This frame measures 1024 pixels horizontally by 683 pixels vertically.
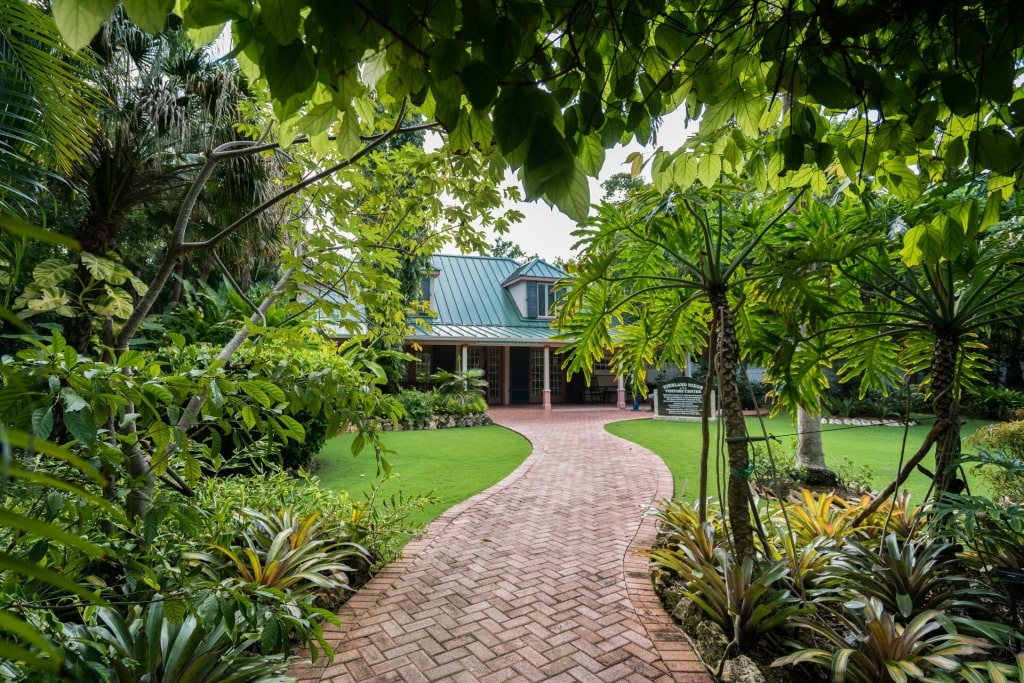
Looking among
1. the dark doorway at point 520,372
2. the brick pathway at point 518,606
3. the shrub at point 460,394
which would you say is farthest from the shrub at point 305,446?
the dark doorway at point 520,372

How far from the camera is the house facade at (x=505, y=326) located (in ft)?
65.9

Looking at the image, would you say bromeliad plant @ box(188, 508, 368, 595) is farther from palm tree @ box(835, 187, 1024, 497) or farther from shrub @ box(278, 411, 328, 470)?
palm tree @ box(835, 187, 1024, 497)

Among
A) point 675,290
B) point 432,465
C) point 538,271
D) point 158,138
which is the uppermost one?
point 538,271

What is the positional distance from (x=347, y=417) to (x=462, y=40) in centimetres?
164

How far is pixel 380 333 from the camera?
492 cm

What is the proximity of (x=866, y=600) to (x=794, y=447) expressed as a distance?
4.76 metres

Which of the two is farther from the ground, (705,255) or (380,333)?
(705,255)

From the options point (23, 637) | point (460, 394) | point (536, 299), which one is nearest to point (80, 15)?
point (23, 637)

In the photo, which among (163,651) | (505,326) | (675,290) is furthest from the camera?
(505,326)

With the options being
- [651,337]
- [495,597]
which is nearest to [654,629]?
[495,597]

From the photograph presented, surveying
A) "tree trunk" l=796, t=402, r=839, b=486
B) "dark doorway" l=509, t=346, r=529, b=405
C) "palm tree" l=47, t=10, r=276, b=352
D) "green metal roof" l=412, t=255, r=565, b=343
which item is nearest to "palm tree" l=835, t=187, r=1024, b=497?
"tree trunk" l=796, t=402, r=839, b=486

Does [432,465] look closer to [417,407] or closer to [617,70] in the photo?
[417,407]

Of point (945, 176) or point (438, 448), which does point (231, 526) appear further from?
point (438, 448)

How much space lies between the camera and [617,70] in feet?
5.25
